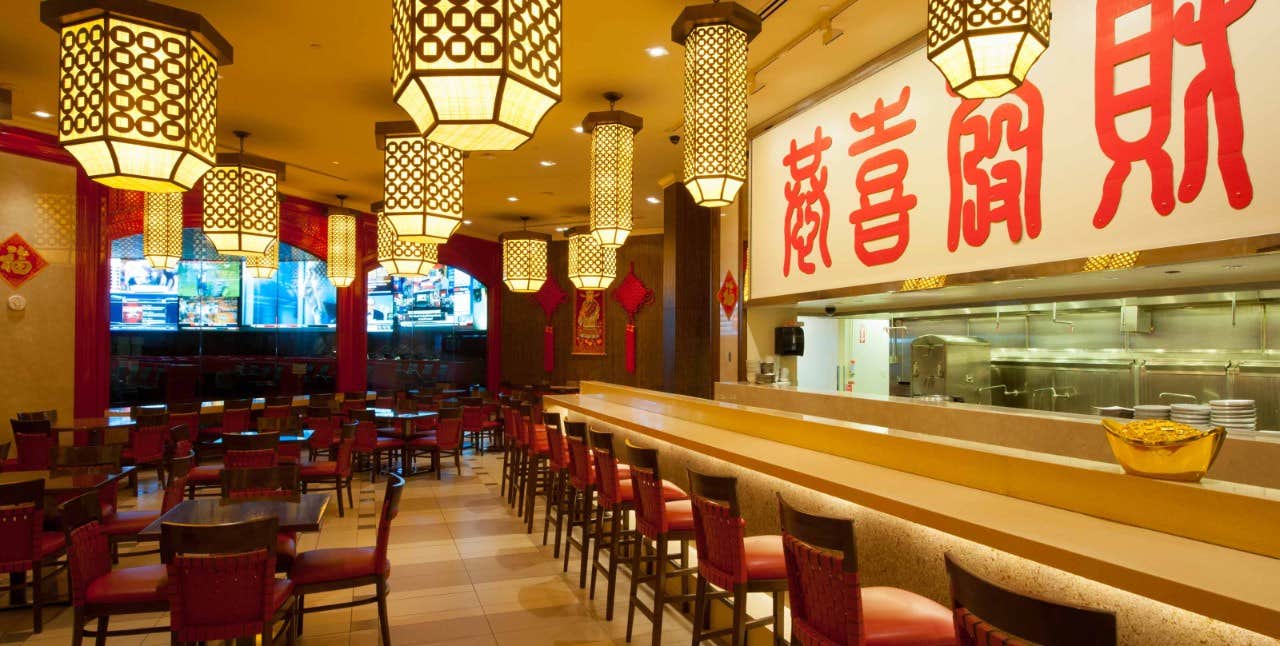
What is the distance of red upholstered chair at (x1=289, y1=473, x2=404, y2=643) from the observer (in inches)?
127

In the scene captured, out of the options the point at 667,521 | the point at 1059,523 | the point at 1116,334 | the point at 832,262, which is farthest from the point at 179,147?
the point at 1116,334

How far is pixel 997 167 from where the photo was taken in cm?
507

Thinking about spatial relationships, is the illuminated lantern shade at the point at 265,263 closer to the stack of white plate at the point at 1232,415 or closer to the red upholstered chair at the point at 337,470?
the red upholstered chair at the point at 337,470

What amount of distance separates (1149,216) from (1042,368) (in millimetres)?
3171

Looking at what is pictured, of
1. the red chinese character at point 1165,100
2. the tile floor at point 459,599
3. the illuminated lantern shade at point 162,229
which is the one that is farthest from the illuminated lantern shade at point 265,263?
the red chinese character at point 1165,100

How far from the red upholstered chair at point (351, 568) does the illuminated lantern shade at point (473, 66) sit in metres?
1.91

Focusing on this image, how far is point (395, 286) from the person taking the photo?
14.5 m

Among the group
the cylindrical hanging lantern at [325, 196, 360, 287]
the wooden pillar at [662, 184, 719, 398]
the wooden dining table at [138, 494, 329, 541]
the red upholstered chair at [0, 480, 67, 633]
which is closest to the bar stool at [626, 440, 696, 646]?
the wooden dining table at [138, 494, 329, 541]

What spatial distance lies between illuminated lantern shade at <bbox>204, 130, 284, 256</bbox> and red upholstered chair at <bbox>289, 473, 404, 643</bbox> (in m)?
3.43

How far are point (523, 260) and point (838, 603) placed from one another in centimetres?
802

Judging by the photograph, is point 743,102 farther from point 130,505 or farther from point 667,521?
point 130,505

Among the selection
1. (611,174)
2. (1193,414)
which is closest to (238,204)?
(611,174)

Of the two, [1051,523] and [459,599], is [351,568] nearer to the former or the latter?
[459,599]

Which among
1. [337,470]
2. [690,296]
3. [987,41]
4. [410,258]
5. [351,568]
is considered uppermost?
[987,41]
